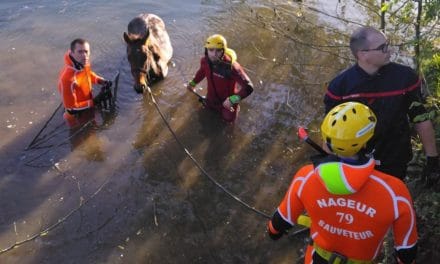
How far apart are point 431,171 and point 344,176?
78.4 inches

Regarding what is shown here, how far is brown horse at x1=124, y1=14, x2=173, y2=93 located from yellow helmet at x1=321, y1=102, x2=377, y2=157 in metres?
5.09

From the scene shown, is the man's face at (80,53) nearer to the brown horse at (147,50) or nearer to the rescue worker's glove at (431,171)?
the brown horse at (147,50)

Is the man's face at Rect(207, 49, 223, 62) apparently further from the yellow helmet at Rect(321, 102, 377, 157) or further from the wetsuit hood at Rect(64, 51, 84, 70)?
the yellow helmet at Rect(321, 102, 377, 157)

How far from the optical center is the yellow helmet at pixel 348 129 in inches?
103

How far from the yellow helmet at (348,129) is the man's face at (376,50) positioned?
1094mm

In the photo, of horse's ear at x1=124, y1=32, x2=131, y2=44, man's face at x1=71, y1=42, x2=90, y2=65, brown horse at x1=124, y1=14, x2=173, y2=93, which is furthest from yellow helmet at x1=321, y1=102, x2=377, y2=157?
horse's ear at x1=124, y1=32, x2=131, y2=44

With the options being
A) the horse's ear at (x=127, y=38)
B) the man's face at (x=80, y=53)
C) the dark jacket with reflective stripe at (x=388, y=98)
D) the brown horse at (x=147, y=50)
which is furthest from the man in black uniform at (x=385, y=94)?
the horse's ear at (x=127, y=38)

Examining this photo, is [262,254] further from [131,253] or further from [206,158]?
[206,158]

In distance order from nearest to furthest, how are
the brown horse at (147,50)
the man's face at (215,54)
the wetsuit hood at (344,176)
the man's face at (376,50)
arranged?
the wetsuit hood at (344,176), the man's face at (376,50), the man's face at (215,54), the brown horse at (147,50)

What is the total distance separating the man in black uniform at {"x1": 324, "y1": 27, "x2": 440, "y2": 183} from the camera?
3.65m

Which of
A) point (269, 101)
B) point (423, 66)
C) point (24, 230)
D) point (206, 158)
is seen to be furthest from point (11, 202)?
point (423, 66)

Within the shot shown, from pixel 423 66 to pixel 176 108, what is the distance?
14.2 feet

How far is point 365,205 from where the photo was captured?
2.67 meters

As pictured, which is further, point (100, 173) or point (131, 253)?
point (100, 173)
